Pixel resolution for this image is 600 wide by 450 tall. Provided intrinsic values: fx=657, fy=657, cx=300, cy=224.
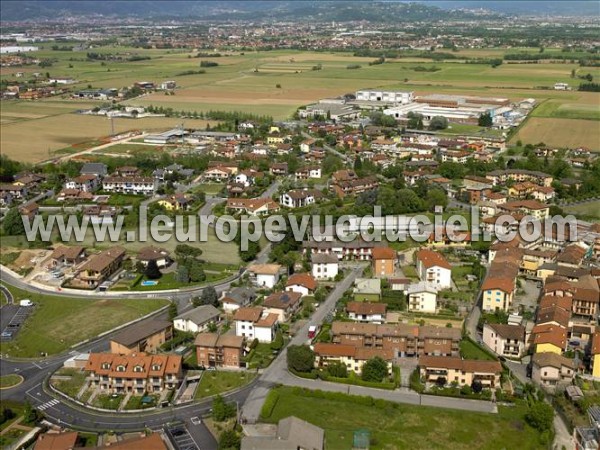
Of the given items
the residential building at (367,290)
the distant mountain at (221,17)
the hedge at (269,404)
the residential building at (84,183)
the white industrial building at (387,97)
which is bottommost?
the hedge at (269,404)

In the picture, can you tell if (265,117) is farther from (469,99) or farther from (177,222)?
(177,222)

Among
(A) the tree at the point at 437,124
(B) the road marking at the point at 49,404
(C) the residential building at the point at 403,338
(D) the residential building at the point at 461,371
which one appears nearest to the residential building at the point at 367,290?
(C) the residential building at the point at 403,338

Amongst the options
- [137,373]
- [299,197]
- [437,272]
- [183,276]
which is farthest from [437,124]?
[137,373]

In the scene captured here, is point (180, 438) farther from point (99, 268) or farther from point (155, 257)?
point (155, 257)

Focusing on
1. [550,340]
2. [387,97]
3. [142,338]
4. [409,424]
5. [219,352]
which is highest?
[387,97]

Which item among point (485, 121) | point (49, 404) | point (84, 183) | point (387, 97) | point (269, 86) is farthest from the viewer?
point (269, 86)

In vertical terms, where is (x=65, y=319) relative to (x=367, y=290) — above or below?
below

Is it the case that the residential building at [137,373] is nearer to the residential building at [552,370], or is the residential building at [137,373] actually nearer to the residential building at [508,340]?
the residential building at [508,340]

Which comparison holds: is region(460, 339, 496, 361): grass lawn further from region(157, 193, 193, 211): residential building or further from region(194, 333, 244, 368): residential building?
region(157, 193, 193, 211): residential building
